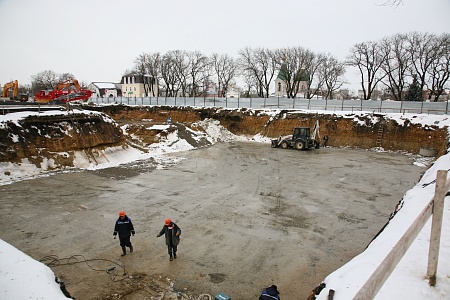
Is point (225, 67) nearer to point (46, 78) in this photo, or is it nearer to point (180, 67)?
point (180, 67)

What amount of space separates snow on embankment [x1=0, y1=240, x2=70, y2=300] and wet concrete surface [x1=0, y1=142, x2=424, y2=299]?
161 cm

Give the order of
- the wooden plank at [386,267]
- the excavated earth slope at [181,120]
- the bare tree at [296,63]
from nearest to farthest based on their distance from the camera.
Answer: the wooden plank at [386,267]
the excavated earth slope at [181,120]
the bare tree at [296,63]

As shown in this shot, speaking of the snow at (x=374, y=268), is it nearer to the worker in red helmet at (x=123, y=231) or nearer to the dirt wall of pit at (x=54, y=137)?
the worker in red helmet at (x=123, y=231)

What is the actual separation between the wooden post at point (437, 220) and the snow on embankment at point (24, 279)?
556 cm

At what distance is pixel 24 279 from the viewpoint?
5.11 m

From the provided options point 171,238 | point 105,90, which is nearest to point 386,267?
point 171,238

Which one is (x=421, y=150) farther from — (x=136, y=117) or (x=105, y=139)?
(x=136, y=117)

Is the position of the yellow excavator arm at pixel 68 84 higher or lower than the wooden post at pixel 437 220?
higher

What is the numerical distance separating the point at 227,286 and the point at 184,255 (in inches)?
76.3

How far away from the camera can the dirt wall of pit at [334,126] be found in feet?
88.8

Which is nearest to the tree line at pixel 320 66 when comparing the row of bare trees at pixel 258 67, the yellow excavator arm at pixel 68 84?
the row of bare trees at pixel 258 67

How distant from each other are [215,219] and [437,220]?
8500 mm

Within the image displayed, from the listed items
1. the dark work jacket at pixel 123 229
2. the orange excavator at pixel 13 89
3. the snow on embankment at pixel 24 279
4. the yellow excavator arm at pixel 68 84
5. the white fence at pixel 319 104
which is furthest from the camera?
the white fence at pixel 319 104

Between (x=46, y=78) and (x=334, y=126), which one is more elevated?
(x=46, y=78)
